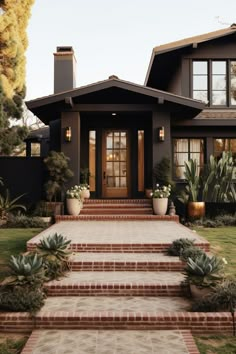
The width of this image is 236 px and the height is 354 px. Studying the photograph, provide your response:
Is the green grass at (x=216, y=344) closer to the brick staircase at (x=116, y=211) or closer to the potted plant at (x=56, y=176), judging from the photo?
the brick staircase at (x=116, y=211)

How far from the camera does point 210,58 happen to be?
14.9 metres

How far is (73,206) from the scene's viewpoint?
40.0 feet

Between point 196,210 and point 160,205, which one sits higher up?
point 160,205

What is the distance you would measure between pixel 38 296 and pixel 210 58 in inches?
482

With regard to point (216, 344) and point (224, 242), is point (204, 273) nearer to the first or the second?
point (216, 344)

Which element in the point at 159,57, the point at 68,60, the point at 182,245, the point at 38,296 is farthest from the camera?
the point at 68,60

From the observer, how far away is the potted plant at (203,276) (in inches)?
214

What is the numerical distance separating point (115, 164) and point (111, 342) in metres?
10.5

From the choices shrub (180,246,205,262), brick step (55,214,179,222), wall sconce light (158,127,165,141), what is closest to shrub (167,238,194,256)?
shrub (180,246,205,262)

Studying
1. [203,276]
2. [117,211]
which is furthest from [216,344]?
[117,211]

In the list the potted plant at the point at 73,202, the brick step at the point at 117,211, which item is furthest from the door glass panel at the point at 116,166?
the potted plant at the point at 73,202

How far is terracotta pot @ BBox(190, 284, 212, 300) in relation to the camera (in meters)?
5.42

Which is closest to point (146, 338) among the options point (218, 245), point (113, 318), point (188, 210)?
point (113, 318)

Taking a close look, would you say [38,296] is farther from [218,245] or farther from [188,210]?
[188,210]
